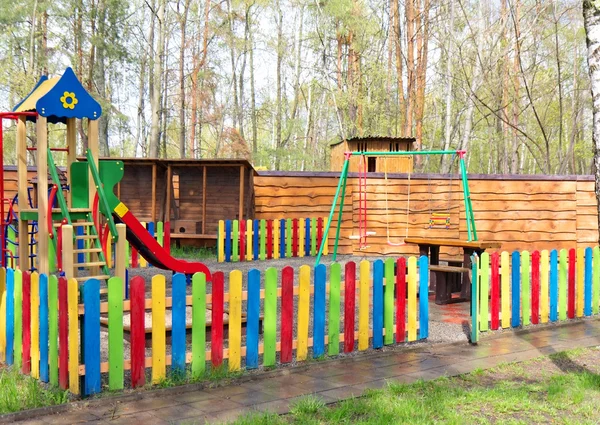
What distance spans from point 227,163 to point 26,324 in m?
10.4

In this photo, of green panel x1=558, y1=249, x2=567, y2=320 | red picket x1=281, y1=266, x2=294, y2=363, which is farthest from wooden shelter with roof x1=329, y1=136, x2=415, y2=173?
red picket x1=281, y1=266, x2=294, y2=363

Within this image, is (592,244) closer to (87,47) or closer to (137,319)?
(137,319)

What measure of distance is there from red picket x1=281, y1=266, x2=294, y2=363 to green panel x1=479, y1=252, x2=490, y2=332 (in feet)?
7.75

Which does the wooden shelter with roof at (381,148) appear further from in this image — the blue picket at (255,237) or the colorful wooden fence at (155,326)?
the colorful wooden fence at (155,326)

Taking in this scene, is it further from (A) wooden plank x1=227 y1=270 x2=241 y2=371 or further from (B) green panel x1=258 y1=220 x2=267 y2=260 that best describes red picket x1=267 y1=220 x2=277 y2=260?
(A) wooden plank x1=227 y1=270 x2=241 y2=371

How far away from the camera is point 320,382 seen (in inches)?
195

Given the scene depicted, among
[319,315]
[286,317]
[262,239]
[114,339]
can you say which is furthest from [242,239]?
[114,339]

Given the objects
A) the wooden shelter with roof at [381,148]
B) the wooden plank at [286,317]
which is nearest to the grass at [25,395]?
the wooden plank at [286,317]

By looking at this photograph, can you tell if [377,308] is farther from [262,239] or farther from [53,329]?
[262,239]

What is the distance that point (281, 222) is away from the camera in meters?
15.0

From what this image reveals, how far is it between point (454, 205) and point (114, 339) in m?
12.1

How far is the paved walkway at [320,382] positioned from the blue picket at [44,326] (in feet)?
2.31

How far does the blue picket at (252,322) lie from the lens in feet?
17.4

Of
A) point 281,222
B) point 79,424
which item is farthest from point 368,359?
point 281,222
